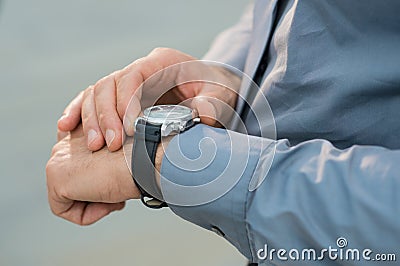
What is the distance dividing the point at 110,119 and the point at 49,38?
6.07 ft

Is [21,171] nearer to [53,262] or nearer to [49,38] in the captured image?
[53,262]

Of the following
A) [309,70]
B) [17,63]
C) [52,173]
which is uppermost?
[309,70]

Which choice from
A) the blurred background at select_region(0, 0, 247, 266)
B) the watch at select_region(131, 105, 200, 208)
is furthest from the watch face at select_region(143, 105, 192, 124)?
the blurred background at select_region(0, 0, 247, 266)

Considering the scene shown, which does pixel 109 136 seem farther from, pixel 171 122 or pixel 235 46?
pixel 235 46

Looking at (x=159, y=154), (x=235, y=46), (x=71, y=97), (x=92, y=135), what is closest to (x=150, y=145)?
(x=159, y=154)

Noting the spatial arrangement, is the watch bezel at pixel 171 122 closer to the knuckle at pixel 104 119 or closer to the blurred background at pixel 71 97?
the knuckle at pixel 104 119

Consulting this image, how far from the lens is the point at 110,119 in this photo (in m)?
0.90

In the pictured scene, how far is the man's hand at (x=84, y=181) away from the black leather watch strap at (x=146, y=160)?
0.06 feet

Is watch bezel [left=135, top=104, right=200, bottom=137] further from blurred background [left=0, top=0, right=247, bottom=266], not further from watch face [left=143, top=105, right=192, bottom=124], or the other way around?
blurred background [left=0, top=0, right=247, bottom=266]

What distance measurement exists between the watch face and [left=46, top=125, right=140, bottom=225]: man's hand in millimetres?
65

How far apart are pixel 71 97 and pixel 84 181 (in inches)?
64.4

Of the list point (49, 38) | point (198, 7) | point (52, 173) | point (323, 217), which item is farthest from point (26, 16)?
point (323, 217)

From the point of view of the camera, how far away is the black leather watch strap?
2.68 feet

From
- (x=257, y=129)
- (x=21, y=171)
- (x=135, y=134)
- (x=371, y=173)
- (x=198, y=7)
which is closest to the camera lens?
(x=371, y=173)
